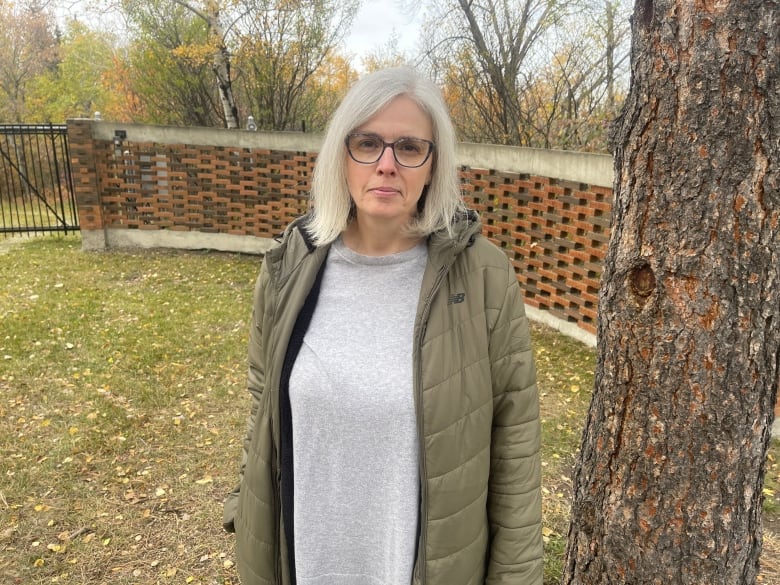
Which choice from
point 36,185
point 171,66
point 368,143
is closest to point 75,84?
point 36,185

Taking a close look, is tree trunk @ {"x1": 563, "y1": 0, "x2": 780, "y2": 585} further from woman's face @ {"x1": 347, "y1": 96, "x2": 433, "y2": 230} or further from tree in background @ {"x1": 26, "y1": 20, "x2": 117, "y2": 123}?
tree in background @ {"x1": 26, "y1": 20, "x2": 117, "y2": 123}

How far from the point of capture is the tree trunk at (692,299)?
140 centimetres

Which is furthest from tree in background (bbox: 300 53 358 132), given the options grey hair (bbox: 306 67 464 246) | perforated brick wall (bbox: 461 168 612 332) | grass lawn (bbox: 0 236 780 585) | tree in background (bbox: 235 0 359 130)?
grey hair (bbox: 306 67 464 246)

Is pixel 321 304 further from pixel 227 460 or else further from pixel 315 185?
pixel 227 460

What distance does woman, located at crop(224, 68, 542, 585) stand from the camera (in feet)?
4.36

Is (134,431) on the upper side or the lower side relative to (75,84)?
lower

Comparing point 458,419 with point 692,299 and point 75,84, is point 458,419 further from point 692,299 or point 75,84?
point 75,84

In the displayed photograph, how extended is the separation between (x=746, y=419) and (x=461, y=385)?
81cm

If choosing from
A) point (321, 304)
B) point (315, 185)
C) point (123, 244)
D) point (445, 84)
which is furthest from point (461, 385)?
point (445, 84)

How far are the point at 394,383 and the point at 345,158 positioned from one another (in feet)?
1.86

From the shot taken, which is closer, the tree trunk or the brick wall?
the tree trunk

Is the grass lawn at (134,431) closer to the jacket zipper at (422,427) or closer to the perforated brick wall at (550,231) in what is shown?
the perforated brick wall at (550,231)

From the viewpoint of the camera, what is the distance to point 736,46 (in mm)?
1382

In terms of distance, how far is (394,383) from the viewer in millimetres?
1324
